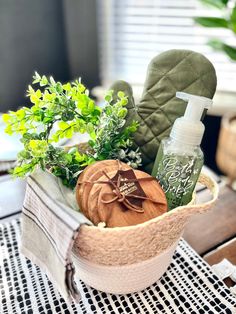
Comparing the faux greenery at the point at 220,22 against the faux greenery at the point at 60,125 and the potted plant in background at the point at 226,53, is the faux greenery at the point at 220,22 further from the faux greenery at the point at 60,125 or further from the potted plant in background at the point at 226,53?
the faux greenery at the point at 60,125

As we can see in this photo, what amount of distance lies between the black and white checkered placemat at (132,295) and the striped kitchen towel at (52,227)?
62mm

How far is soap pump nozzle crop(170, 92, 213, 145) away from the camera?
40 cm

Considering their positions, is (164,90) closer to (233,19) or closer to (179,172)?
(179,172)

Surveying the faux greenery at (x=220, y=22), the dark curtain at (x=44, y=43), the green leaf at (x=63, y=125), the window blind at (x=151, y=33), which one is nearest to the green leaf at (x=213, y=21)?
the faux greenery at (x=220, y=22)

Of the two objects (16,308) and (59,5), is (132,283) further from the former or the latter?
(59,5)

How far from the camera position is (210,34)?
49.1 inches

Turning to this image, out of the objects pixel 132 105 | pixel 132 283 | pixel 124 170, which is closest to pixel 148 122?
pixel 132 105

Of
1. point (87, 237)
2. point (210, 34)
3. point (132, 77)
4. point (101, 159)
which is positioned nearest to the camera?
point (87, 237)

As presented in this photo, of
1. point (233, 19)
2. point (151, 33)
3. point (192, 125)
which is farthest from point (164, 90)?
point (151, 33)

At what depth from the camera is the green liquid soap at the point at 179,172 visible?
0.42 metres

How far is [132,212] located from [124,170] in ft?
0.20

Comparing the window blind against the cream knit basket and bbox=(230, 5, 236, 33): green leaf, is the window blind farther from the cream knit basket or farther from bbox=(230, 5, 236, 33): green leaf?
the cream knit basket

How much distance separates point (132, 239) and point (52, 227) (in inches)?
3.9

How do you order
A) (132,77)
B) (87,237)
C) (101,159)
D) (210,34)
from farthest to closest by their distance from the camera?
1. (132,77)
2. (210,34)
3. (101,159)
4. (87,237)
